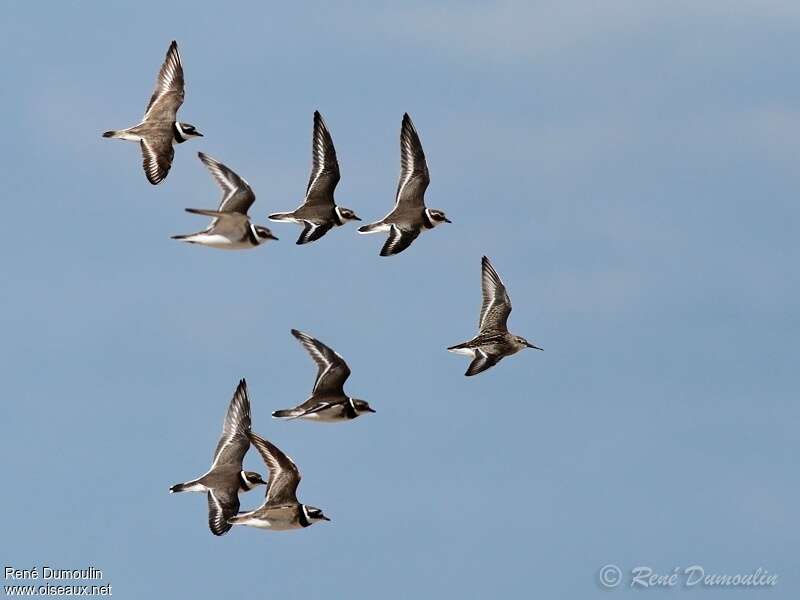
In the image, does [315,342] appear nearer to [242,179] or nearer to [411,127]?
[242,179]

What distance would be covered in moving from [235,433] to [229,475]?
40.0 inches

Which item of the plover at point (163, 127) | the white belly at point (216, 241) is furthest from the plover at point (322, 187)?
the white belly at point (216, 241)

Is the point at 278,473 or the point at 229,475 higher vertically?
the point at 278,473

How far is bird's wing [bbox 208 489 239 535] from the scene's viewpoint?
3850 cm

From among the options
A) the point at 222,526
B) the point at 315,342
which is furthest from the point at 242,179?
the point at 222,526

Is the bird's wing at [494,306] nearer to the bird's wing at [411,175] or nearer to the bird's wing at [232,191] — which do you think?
the bird's wing at [411,175]

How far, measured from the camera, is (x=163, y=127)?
42.9 meters

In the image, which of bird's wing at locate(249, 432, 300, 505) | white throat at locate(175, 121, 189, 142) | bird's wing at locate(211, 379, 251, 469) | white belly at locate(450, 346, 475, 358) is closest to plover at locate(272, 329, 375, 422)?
bird's wing at locate(211, 379, 251, 469)

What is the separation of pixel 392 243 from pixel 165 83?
6.50m

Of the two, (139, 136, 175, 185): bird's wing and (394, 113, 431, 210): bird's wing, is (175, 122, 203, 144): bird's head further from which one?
(394, 113, 431, 210): bird's wing

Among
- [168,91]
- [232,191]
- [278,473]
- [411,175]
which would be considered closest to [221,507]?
[278,473]

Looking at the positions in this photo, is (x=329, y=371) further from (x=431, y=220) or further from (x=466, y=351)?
(x=431, y=220)

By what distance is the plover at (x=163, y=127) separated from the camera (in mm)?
42031

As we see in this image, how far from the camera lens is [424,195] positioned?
44812mm
